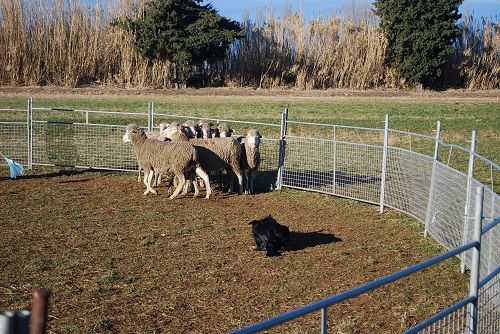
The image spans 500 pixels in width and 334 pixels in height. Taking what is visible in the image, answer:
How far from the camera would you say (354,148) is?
20156 mm

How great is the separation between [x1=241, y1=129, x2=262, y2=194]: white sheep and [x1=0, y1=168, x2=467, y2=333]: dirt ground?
642 mm

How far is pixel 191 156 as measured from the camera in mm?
14078

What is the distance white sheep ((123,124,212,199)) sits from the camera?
46.2 ft

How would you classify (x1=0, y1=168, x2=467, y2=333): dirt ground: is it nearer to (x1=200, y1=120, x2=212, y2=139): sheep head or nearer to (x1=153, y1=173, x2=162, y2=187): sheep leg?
(x1=153, y1=173, x2=162, y2=187): sheep leg

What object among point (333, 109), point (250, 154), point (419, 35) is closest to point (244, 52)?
point (419, 35)

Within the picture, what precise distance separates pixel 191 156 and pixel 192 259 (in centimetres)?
466

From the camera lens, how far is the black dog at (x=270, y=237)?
32.7ft

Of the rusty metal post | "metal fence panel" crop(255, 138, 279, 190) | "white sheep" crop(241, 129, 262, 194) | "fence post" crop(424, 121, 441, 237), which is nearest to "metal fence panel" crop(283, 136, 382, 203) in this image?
"metal fence panel" crop(255, 138, 279, 190)

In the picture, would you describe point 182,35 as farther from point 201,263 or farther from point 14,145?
point 201,263

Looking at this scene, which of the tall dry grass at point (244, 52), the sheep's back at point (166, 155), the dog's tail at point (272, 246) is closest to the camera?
the dog's tail at point (272, 246)

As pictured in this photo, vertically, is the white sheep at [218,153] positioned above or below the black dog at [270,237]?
above

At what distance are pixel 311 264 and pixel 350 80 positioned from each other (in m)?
38.9

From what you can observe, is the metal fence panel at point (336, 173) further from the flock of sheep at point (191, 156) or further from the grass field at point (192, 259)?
the flock of sheep at point (191, 156)

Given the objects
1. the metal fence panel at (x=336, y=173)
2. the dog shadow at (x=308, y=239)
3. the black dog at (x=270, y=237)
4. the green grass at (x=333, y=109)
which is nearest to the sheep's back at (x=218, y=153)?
the metal fence panel at (x=336, y=173)
